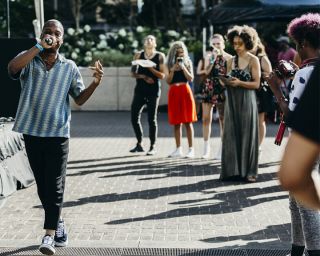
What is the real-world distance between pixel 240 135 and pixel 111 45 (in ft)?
41.6

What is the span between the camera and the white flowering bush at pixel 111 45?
18.9 m

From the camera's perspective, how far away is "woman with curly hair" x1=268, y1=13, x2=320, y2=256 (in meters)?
2.12

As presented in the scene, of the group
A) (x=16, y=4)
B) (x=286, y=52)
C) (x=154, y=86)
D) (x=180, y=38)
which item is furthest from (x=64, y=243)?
(x=16, y=4)

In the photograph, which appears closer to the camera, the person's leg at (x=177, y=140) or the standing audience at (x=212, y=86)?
the standing audience at (x=212, y=86)

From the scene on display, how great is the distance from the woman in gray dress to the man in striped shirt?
3.35 meters

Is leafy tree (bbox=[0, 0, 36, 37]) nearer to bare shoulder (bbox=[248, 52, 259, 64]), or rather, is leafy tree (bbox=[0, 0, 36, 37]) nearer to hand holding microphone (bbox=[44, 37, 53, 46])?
bare shoulder (bbox=[248, 52, 259, 64])

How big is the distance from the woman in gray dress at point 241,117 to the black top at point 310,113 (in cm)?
610

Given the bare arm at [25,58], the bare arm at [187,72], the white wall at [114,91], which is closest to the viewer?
the bare arm at [25,58]

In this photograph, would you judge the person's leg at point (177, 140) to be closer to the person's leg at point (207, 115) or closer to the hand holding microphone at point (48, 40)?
the person's leg at point (207, 115)

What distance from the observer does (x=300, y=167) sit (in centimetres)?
213

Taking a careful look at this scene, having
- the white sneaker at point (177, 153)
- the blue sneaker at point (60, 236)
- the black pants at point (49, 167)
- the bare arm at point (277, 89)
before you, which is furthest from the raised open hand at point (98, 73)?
the white sneaker at point (177, 153)

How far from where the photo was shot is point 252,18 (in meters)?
14.4

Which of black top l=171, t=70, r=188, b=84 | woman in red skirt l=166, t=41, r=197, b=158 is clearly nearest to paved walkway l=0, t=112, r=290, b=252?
woman in red skirt l=166, t=41, r=197, b=158

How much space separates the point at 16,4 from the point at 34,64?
18971mm
